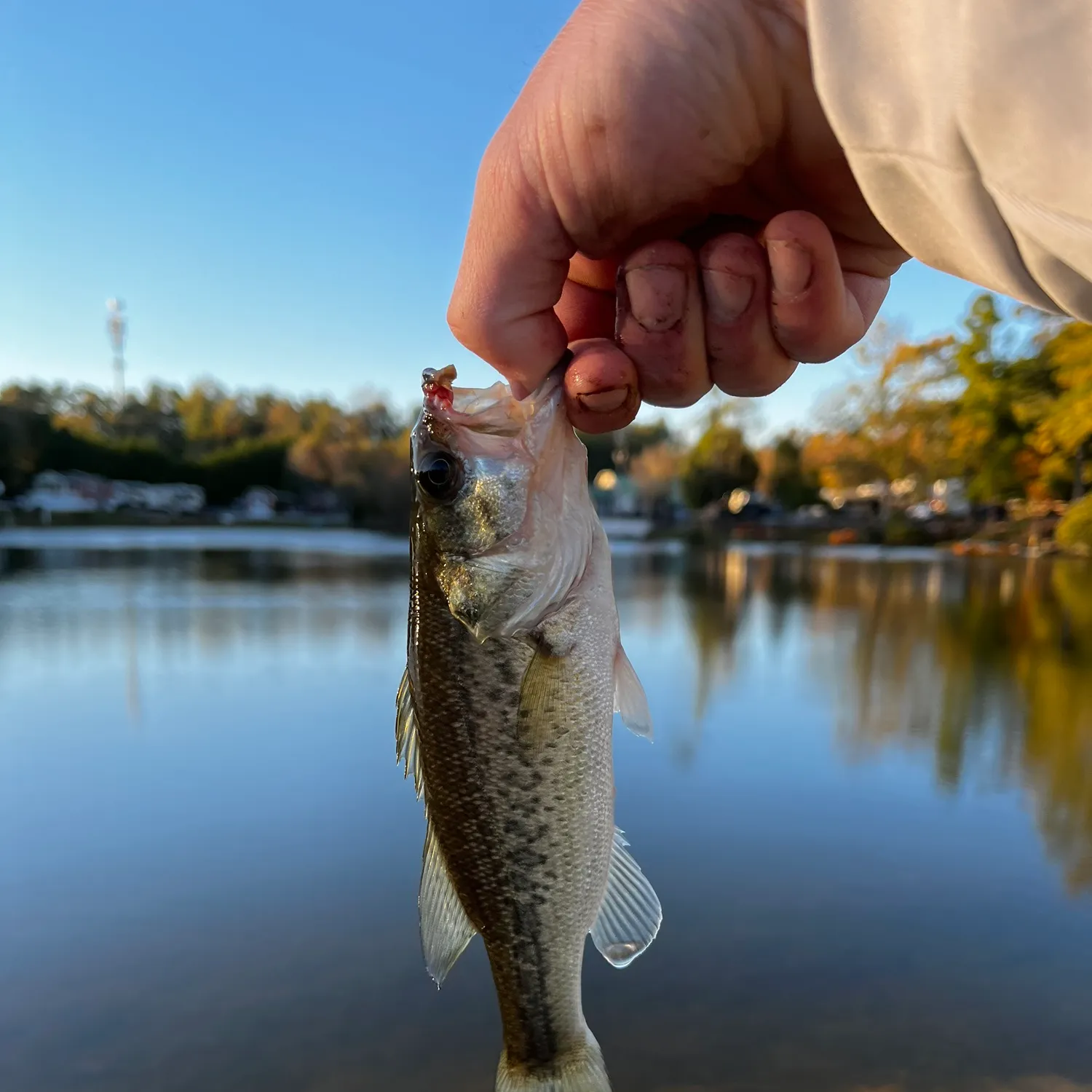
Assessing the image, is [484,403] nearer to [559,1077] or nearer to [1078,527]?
[559,1077]

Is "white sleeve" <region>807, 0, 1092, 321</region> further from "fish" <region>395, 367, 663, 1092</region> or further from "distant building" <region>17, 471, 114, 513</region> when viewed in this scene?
"distant building" <region>17, 471, 114, 513</region>

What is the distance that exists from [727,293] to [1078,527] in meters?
22.5

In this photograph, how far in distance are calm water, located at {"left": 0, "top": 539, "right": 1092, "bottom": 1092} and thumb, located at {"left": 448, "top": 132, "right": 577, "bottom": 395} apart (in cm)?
257

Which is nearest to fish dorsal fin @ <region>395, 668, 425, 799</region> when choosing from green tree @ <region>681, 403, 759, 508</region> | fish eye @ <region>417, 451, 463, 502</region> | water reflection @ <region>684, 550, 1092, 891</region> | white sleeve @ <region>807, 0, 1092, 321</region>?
fish eye @ <region>417, 451, 463, 502</region>

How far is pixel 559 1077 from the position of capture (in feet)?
4.68

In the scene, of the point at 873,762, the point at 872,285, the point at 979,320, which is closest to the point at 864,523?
the point at 979,320

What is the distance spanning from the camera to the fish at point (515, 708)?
1364 mm

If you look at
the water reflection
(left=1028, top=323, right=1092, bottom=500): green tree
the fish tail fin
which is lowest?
the water reflection

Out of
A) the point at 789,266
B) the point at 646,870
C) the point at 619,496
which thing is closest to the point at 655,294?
the point at 789,266

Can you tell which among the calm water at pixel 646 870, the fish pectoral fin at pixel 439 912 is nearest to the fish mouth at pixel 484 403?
the fish pectoral fin at pixel 439 912

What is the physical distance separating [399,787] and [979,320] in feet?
84.1

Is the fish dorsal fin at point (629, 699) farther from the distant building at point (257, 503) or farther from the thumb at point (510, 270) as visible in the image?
the distant building at point (257, 503)

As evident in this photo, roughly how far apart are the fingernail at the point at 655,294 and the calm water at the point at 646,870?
2.59 meters

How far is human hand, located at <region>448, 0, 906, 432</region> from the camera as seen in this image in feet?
4.32
